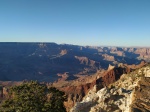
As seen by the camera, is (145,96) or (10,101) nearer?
(145,96)

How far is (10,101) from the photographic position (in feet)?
127

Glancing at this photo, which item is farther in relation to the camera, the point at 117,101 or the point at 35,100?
the point at 35,100

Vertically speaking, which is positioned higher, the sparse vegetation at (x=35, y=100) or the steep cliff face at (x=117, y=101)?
the steep cliff face at (x=117, y=101)

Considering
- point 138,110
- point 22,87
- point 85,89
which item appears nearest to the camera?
point 138,110

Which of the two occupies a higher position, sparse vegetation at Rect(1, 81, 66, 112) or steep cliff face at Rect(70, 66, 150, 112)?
steep cliff face at Rect(70, 66, 150, 112)

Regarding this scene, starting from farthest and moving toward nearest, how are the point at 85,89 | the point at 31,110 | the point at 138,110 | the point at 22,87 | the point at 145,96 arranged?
the point at 85,89 < the point at 22,87 < the point at 31,110 < the point at 145,96 < the point at 138,110

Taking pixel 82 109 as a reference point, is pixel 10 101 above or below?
below

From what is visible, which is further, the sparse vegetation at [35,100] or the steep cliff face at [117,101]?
the sparse vegetation at [35,100]

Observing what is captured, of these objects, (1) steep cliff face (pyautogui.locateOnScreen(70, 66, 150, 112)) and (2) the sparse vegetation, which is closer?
(1) steep cliff face (pyautogui.locateOnScreen(70, 66, 150, 112))

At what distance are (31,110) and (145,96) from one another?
18184 mm

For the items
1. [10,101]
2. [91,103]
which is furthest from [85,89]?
[91,103]

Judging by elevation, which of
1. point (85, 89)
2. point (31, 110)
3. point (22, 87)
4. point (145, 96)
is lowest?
point (85, 89)

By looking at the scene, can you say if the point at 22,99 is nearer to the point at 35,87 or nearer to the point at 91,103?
the point at 35,87

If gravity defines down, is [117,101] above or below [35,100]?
above
